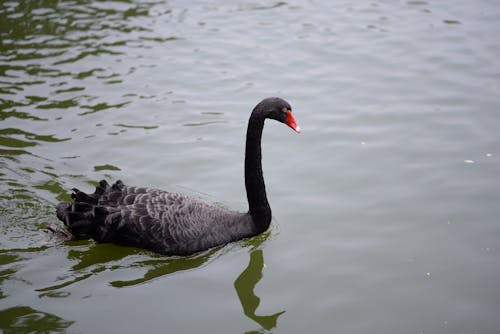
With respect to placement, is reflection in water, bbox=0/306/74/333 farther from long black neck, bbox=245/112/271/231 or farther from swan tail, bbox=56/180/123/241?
long black neck, bbox=245/112/271/231

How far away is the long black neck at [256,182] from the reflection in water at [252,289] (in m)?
0.33

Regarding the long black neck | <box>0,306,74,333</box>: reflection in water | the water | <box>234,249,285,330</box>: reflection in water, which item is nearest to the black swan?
the long black neck

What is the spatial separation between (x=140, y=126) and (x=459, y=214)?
436cm

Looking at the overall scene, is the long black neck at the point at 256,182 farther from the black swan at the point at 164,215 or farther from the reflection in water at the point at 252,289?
the reflection in water at the point at 252,289

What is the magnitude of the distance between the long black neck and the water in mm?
251

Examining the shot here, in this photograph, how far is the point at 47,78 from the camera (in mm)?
9539

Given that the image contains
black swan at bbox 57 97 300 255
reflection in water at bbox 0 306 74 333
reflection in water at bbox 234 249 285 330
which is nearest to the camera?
reflection in water at bbox 0 306 74 333

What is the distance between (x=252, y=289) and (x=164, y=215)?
112cm

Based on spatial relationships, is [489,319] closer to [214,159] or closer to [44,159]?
[214,159]

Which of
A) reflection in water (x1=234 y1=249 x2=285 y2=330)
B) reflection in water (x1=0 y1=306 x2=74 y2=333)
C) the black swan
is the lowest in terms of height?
reflection in water (x1=234 y1=249 x2=285 y2=330)

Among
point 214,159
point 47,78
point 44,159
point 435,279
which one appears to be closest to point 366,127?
point 214,159

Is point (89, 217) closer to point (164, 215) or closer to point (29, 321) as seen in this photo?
point (164, 215)

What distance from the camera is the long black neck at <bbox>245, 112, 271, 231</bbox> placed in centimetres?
602

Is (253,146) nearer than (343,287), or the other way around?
(343,287)
